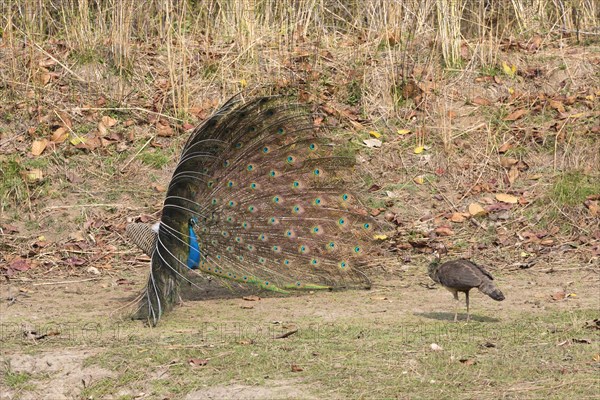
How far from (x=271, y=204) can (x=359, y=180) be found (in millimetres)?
2448

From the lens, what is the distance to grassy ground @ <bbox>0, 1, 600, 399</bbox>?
20.5ft

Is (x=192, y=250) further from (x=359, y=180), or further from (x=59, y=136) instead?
(x=59, y=136)

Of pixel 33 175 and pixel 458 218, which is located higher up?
pixel 33 175

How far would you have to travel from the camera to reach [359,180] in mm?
10648

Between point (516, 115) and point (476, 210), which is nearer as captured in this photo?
point (476, 210)

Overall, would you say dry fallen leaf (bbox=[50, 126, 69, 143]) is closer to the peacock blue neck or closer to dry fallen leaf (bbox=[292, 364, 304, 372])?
the peacock blue neck

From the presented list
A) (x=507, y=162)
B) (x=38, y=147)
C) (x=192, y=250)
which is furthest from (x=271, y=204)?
(x=38, y=147)

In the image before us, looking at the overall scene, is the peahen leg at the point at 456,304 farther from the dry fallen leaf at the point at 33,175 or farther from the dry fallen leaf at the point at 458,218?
the dry fallen leaf at the point at 33,175

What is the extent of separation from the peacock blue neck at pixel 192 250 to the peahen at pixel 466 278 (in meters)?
1.94

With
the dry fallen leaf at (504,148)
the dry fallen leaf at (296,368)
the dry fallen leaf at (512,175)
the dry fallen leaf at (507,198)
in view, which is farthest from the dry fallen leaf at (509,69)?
the dry fallen leaf at (296,368)

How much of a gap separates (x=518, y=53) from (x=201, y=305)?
243 inches

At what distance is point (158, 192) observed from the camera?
35.0ft

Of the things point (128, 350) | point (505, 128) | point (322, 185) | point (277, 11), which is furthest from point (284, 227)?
point (277, 11)

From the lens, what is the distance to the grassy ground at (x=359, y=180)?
624 cm
